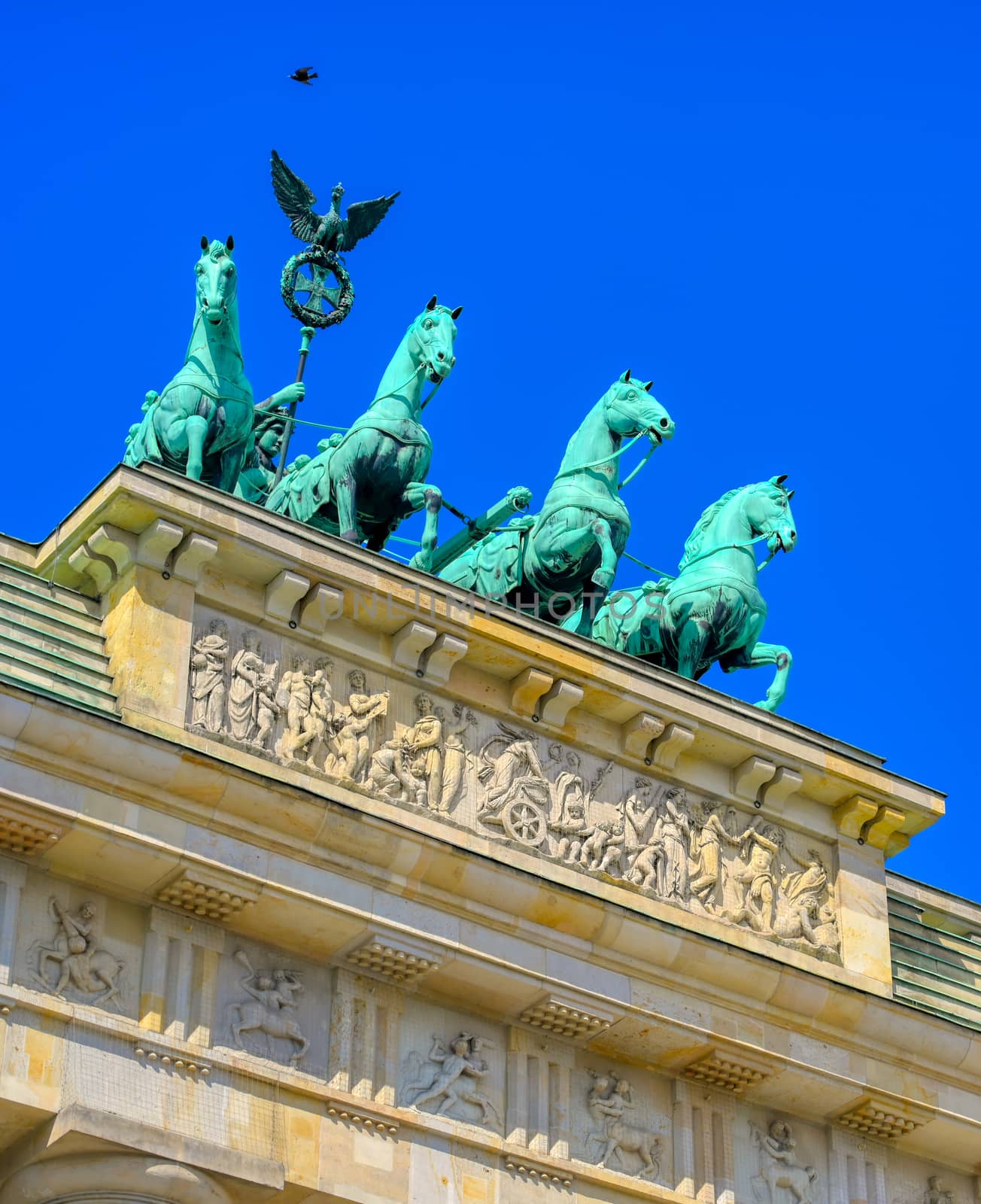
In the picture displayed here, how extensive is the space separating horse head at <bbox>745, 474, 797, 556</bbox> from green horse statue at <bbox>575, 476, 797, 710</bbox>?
4.6 inches

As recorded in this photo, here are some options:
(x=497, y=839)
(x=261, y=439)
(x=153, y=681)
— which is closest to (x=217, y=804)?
(x=153, y=681)

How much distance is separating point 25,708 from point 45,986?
201cm

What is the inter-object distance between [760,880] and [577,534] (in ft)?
11.4

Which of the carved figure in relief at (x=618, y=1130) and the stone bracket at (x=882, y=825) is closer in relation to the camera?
the carved figure in relief at (x=618, y=1130)

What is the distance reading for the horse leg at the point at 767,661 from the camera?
93.5 ft

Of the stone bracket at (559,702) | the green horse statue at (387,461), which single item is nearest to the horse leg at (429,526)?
the green horse statue at (387,461)

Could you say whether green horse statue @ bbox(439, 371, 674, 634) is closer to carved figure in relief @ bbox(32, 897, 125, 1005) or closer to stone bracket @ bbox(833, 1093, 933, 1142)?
stone bracket @ bbox(833, 1093, 933, 1142)

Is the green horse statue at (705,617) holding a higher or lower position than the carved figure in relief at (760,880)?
higher

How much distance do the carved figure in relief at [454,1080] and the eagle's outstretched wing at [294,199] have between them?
32.5ft

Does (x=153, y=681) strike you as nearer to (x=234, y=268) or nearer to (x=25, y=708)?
(x=25, y=708)

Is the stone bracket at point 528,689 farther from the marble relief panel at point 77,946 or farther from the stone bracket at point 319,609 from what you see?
the marble relief panel at point 77,946

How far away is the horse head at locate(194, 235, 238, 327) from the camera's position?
1043 inches

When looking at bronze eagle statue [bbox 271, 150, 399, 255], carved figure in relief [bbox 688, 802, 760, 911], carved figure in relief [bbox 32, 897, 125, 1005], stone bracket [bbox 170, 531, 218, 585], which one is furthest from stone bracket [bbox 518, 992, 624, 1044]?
bronze eagle statue [bbox 271, 150, 399, 255]

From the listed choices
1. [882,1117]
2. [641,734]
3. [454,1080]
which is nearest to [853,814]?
[641,734]
